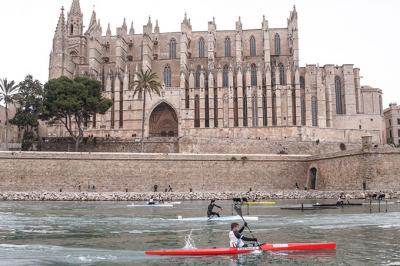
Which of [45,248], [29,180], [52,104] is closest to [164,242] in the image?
[45,248]

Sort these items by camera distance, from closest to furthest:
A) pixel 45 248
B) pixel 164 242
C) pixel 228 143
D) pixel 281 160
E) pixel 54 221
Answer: pixel 45 248
pixel 164 242
pixel 54 221
pixel 281 160
pixel 228 143

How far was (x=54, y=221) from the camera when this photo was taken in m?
22.9

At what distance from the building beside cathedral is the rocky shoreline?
15284 millimetres

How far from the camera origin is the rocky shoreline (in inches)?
1528

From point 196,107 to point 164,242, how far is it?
46.6 m

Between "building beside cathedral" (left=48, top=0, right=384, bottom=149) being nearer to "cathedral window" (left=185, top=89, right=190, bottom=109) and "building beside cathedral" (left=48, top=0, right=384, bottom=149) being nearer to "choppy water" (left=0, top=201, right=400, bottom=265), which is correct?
"cathedral window" (left=185, top=89, right=190, bottom=109)

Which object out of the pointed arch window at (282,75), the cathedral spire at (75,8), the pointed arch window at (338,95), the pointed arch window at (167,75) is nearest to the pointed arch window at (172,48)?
the pointed arch window at (167,75)

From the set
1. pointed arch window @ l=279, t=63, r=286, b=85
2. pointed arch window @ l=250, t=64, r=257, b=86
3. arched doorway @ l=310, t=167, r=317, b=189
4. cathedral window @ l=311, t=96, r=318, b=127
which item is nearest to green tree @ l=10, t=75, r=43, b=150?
pointed arch window @ l=250, t=64, r=257, b=86

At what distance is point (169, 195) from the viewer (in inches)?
1576

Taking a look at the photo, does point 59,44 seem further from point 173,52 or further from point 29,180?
point 29,180

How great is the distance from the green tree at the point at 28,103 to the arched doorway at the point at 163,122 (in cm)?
1634

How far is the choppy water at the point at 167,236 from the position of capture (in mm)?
13648

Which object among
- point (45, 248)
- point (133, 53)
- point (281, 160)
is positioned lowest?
point (45, 248)

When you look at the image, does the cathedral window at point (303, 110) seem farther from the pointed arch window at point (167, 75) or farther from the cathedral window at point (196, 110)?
the pointed arch window at point (167, 75)
